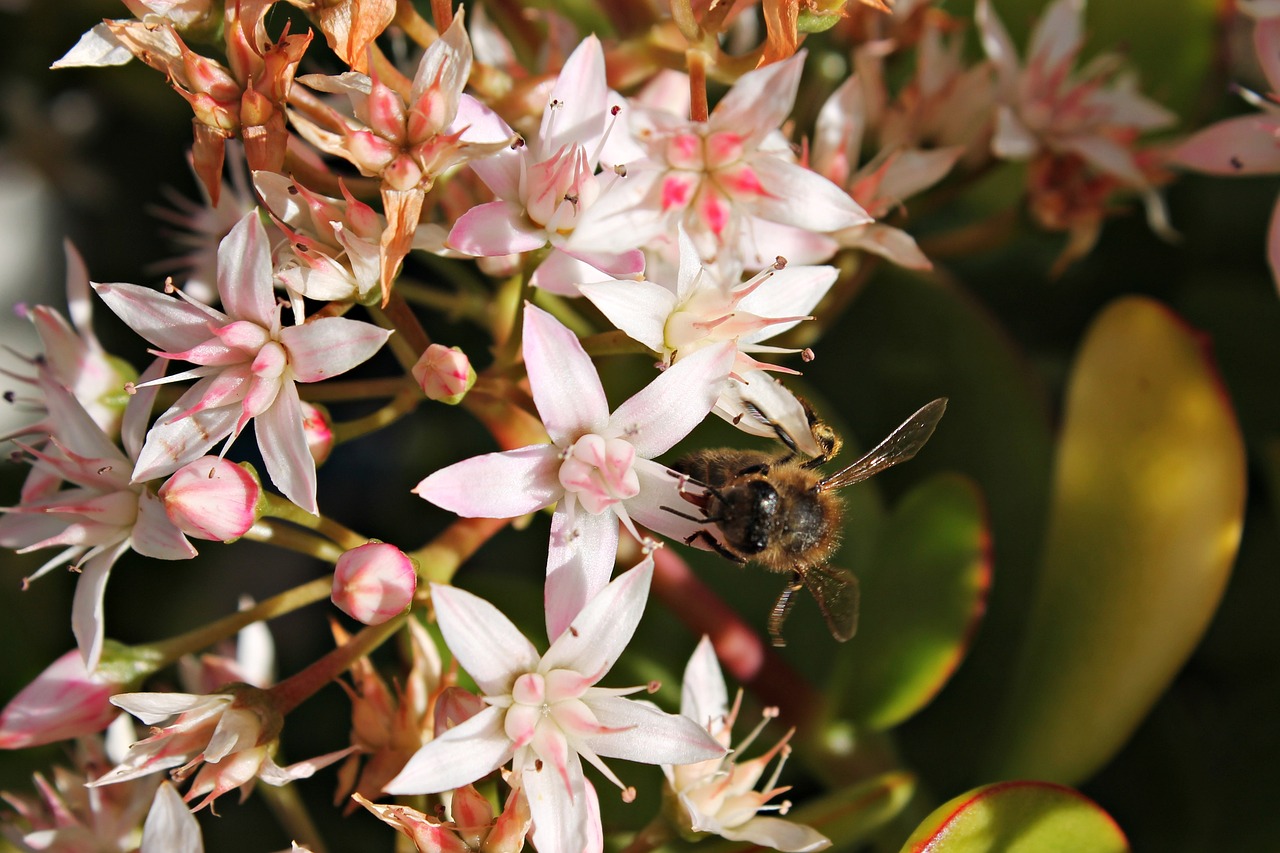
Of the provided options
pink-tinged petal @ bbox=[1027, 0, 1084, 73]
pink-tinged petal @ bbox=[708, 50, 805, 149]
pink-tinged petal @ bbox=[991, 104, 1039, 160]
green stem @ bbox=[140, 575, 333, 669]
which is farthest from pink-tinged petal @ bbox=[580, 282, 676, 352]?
pink-tinged petal @ bbox=[1027, 0, 1084, 73]

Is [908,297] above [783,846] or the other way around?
above

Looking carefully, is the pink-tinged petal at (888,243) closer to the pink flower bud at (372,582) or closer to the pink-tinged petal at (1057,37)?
the pink-tinged petal at (1057,37)

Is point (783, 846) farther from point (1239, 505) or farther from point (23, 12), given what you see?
point (23, 12)

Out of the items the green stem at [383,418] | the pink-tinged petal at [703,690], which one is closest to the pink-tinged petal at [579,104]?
the green stem at [383,418]

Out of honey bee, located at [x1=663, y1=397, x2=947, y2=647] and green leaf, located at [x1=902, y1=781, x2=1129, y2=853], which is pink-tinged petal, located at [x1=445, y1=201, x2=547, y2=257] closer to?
honey bee, located at [x1=663, y1=397, x2=947, y2=647]

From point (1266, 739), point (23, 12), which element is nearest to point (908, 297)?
point (1266, 739)
